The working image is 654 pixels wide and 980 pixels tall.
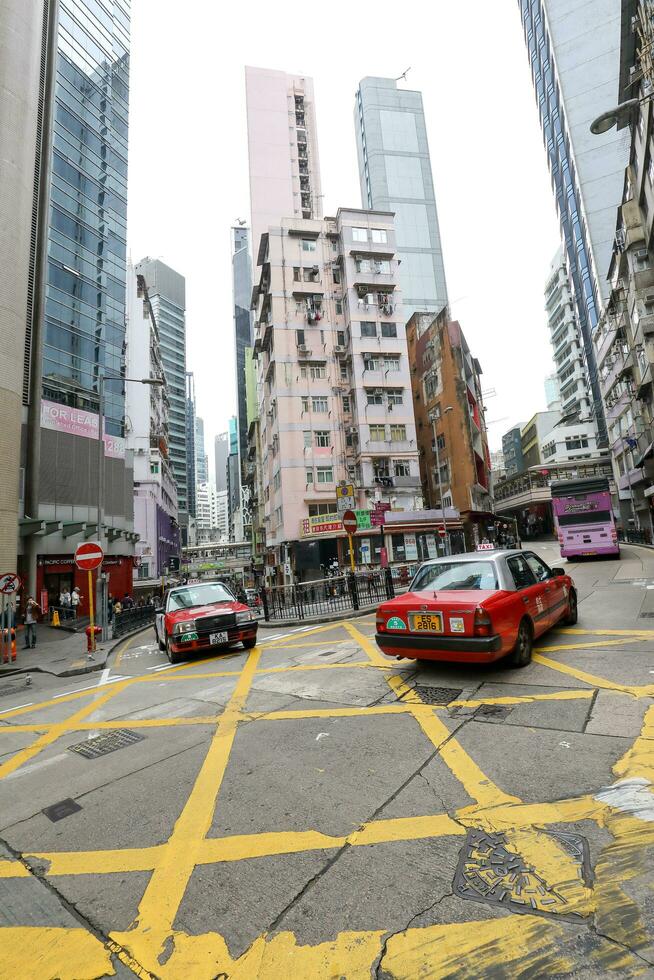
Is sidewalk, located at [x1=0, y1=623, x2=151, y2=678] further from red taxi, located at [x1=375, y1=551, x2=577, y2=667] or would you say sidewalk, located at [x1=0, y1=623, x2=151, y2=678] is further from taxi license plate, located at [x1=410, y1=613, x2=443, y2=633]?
taxi license plate, located at [x1=410, y1=613, x2=443, y2=633]

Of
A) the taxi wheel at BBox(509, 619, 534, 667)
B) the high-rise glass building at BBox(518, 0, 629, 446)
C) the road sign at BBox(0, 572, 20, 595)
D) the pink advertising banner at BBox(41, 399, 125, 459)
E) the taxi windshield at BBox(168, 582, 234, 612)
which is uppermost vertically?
the high-rise glass building at BBox(518, 0, 629, 446)

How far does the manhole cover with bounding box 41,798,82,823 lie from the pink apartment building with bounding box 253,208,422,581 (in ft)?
105

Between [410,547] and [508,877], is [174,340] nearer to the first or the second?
[410,547]

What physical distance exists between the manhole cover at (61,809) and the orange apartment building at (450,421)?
37058mm

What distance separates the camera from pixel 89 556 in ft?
42.1

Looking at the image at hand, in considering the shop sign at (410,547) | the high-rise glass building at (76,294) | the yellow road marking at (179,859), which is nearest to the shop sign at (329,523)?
the shop sign at (410,547)

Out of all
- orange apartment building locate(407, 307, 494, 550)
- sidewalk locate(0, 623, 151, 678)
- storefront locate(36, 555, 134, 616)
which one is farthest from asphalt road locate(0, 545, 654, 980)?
orange apartment building locate(407, 307, 494, 550)

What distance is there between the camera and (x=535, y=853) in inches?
101

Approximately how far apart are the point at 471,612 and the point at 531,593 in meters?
1.65

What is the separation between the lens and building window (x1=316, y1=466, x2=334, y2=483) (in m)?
38.4

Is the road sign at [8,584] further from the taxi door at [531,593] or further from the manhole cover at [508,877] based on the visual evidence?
the manhole cover at [508,877]

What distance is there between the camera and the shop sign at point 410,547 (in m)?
36.4

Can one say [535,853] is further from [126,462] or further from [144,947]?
[126,462]

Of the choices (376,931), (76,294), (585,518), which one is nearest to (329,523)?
(585,518)
